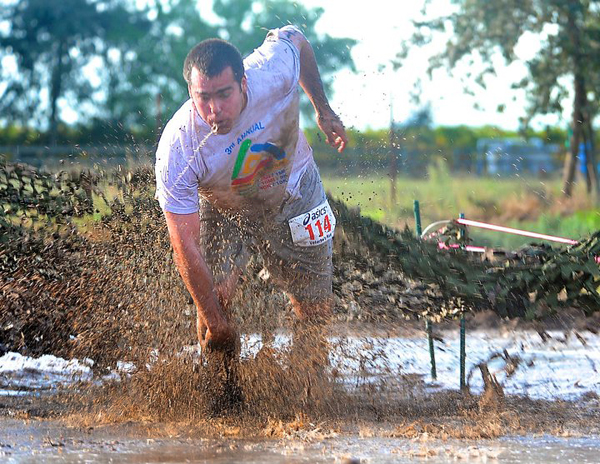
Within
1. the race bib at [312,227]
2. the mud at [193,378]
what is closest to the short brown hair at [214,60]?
the race bib at [312,227]

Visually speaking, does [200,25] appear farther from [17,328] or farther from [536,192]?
[17,328]

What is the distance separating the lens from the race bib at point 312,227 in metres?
5.73

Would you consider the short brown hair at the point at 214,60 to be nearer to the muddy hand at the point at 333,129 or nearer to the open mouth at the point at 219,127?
the open mouth at the point at 219,127

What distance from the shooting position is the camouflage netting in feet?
18.3

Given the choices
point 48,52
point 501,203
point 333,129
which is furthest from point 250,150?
→ point 48,52

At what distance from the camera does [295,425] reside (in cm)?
511

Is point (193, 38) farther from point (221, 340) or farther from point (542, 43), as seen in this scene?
point (221, 340)

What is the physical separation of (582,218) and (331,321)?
11534 millimetres

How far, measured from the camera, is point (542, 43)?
1884 cm

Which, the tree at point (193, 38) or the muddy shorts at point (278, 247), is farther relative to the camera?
the tree at point (193, 38)

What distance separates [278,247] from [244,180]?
25.1 inches

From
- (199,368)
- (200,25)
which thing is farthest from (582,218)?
(200,25)

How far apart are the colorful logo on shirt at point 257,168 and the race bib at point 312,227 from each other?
27cm

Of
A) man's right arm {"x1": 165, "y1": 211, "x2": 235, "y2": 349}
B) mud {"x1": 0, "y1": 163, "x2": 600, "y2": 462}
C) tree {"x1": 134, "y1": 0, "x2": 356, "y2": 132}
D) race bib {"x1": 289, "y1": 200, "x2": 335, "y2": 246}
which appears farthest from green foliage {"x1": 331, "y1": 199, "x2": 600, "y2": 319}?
tree {"x1": 134, "y1": 0, "x2": 356, "y2": 132}
